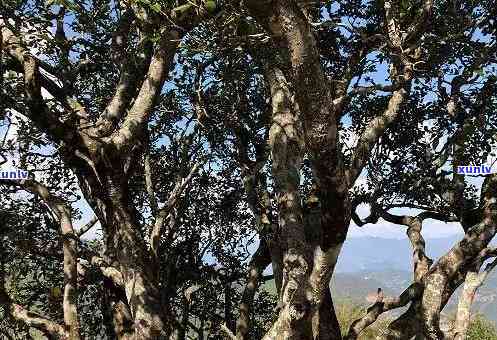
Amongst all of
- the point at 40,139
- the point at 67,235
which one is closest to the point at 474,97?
the point at 67,235

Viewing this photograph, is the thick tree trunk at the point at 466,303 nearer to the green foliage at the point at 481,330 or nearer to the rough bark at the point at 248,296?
the rough bark at the point at 248,296

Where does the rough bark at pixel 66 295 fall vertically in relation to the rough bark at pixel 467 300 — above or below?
above

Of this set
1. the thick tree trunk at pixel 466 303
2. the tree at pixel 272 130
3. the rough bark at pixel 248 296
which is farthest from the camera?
the rough bark at pixel 248 296

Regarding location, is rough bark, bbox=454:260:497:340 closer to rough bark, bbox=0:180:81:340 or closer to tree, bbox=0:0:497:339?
tree, bbox=0:0:497:339

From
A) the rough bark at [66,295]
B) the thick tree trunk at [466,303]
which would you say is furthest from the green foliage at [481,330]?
the rough bark at [66,295]

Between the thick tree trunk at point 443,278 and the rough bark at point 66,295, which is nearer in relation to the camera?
the rough bark at point 66,295

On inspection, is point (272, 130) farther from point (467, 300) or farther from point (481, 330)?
point (481, 330)

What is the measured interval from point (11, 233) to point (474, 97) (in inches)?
572

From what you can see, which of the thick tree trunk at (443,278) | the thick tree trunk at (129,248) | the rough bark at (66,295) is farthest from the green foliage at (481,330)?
the rough bark at (66,295)

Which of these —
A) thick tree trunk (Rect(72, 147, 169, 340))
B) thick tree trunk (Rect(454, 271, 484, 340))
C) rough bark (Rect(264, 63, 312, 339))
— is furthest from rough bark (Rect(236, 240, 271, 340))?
rough bark (Rect(264, 63, 312, 339))

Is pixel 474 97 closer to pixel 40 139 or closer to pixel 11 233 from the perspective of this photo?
pixel 40 139

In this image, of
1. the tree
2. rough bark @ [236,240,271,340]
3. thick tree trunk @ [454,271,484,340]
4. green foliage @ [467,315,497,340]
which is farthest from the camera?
green foliage @ [467,315,497,340]

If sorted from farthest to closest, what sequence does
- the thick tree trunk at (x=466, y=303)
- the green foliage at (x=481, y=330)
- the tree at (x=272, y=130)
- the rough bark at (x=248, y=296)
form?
the green foliage at (x=481, y=330) → the rough bark at (x=248, y=296) → the thick tree trunk at (x=466, y=303) → the tree at (x=272, y=130)

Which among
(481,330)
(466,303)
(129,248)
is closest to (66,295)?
(129,248)
